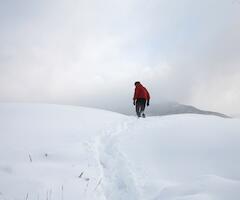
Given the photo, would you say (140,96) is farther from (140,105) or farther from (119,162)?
(119,162)

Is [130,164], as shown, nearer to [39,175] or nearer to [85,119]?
[39,175]

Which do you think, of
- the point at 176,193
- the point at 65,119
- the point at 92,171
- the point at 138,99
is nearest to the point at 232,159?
the point at 176,193

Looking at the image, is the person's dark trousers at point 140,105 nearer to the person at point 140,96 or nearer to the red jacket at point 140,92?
the person at point 140,96

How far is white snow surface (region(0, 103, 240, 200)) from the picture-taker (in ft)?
13.0

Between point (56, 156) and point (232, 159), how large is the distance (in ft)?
11.0

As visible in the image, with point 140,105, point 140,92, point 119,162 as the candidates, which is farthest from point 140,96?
point 119,162

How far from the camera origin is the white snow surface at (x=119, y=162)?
3.95 metres

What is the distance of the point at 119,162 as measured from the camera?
5.58 m

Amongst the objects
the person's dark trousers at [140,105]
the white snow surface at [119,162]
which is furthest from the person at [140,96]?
the white snow surface at [119,162]

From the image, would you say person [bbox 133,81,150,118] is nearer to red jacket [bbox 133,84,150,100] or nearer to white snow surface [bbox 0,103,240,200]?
red jacket [bbox 133,84,150,100]

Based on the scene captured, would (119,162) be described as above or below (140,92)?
below

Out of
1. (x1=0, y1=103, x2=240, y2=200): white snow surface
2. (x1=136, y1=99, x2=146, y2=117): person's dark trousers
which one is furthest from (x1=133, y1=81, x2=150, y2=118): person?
(x1=0, y1=103, x2=240, y2=200): white snow surface

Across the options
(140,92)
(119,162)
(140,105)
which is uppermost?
(140,92)

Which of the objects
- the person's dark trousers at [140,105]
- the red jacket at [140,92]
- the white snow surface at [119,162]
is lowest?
the white snow surface at [119,162]
